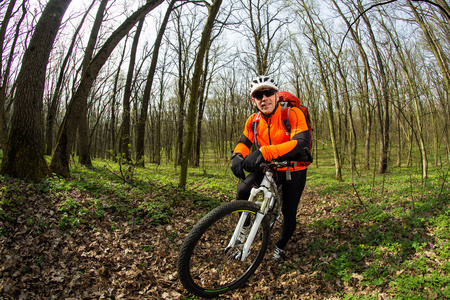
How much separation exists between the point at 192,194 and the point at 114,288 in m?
3.81

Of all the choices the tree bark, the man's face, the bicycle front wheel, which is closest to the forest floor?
the bicycle front wheel

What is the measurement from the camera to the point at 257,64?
13.8 m

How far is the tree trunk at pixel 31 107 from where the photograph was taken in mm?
4777

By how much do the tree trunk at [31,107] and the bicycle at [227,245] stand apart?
13.8 ft

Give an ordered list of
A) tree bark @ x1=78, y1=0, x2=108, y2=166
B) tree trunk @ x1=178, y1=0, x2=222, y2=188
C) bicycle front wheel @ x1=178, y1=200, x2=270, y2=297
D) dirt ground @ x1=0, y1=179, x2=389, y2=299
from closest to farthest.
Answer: bicycle front wheel @ x1=178, y1=200, x2=270, y2=297 < dirt ground @ x1=0, y1=179, x2=389, y2=299 < tree trunk @ x1=178, y1=0, x2=222, y2=188 < tree bark @ x1=78, y1=0, x2=108, y2=166

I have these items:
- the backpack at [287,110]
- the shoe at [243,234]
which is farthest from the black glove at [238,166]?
the shoe at [243,234]

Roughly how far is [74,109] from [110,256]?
4.29m

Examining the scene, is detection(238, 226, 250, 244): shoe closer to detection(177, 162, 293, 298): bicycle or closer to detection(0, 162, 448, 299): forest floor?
detection(177, 162, 293, 298): bicycle

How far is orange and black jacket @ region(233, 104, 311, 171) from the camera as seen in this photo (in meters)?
2.68

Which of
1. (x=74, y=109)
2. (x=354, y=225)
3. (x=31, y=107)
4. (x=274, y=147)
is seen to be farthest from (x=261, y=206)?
Result: (x=74, y=109)

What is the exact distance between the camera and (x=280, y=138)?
296cm

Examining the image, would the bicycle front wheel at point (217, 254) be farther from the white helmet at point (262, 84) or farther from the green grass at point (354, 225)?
the white helmet at point (262, 84)

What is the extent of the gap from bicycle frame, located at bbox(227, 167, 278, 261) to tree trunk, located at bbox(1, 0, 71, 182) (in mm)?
4523

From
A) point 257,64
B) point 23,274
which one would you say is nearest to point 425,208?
point 23,274
